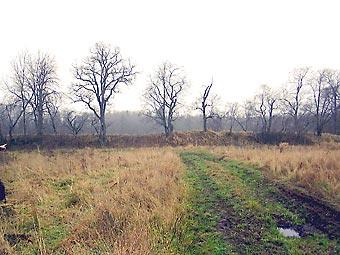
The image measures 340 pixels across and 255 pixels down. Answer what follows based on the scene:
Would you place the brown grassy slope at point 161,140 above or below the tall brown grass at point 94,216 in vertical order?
above

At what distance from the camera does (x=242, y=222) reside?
7406mm

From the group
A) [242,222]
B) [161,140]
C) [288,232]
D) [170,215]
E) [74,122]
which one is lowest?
[288,232]

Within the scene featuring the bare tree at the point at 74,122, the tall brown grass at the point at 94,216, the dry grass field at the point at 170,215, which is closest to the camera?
the tall brown grass at the point at 94,216

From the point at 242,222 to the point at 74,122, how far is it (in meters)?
46.4

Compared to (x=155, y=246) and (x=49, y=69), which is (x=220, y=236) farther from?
(x=49, y=69)

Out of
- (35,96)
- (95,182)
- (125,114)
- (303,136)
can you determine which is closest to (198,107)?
(303,136)

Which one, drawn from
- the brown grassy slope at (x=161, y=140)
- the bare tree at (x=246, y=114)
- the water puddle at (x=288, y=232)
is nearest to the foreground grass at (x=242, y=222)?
the water puddle at (x=288, y=232)

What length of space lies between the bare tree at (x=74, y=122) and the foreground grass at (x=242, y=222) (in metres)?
38.0

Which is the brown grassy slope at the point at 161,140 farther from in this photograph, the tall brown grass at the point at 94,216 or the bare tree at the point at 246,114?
the tall brown grass at the point at 94,216

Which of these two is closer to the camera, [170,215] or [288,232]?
[170,215]

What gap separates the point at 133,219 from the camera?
21.0 feet

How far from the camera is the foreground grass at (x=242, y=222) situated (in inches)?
236

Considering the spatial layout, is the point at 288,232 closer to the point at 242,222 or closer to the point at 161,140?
the point at 242,222

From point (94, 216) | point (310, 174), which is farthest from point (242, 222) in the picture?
point (310, 174)
